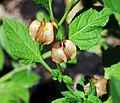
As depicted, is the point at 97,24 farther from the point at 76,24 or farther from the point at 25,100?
the point at 25,100

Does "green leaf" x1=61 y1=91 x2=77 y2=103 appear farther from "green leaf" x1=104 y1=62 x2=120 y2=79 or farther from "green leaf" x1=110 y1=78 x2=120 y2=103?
"green leaf" x1=110 y1=78 x2=120 y2=103

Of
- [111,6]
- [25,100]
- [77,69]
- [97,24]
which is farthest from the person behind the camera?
[77,69]

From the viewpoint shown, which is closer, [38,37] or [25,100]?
[38,37]

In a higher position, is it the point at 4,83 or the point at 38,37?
the point at 38,37

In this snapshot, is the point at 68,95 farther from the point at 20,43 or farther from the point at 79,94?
the point at 20,43

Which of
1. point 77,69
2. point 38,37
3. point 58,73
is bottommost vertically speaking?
point 77,69

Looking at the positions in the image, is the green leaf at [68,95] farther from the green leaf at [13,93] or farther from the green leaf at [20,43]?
the green leaf at [13,93]

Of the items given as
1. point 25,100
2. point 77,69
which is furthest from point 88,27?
point 77,69
